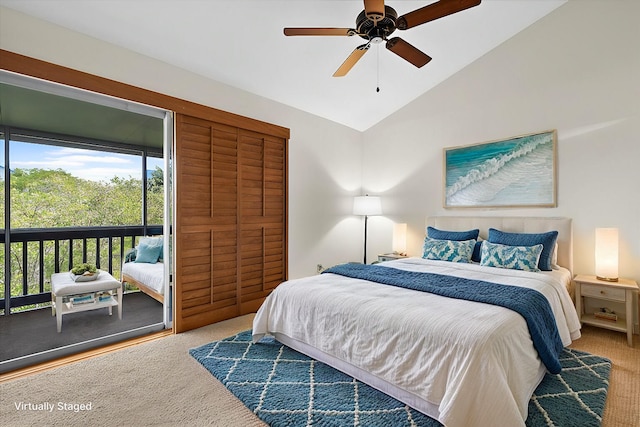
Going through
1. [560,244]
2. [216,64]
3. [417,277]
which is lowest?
[417,277]

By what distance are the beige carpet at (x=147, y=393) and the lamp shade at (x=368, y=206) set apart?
278 cm

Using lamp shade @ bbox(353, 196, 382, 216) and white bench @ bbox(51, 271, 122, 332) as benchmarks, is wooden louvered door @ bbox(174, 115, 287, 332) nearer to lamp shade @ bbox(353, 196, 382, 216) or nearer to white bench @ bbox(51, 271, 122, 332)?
white bench @ bbox(51, 271, 122, 332)

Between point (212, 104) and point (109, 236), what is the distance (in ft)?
5.31

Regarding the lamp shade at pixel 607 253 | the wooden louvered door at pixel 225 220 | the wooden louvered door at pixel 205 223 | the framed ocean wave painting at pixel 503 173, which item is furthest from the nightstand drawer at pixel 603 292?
the wooden louvered door at pixel 205 223

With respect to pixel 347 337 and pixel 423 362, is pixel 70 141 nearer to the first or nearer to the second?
pixel 347 337

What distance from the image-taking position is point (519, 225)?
3.58 meters

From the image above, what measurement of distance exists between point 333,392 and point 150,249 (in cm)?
227

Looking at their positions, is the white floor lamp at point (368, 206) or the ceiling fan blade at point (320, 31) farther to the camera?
the white floor lamp at point (368, 206)

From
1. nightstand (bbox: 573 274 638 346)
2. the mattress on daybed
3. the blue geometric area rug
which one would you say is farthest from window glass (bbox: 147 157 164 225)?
nightstand (bbox: 573 274 638 346)

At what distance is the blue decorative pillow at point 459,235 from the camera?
3643 millimetres

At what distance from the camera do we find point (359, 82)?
13.1 feet

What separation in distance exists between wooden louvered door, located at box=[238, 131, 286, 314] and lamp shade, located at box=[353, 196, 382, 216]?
1277mm

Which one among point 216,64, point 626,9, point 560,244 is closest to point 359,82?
point 216,64

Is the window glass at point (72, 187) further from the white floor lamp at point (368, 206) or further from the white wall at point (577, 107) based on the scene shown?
the white wall at point (577, 107)
